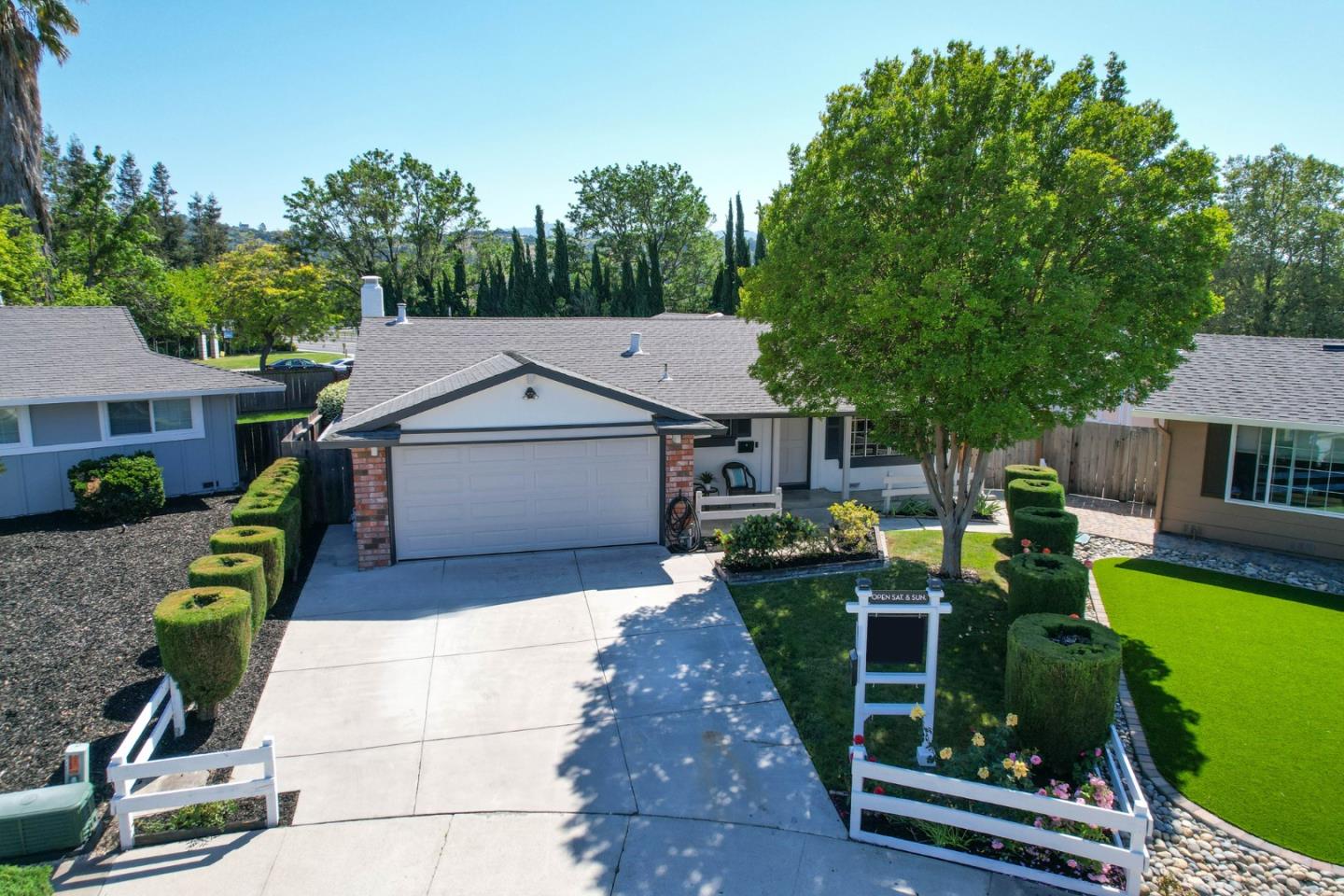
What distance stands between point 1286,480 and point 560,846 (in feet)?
46.3

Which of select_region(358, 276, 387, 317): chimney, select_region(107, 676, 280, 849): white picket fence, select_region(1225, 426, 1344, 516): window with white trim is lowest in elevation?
select_region(107, 676, 280, 849): white picket fence

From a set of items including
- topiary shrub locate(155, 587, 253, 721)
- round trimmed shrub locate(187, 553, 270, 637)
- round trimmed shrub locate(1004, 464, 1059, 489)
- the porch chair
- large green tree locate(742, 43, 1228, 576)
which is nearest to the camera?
topiary shrub locate(155, 587, 253, 721)

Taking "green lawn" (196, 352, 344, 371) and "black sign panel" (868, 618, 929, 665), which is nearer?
"black sign panel" (868, 618, 929, 665)

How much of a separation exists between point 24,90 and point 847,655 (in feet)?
96.6

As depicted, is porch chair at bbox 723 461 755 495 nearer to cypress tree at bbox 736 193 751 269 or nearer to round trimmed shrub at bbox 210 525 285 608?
round trimmed shrub at bbox 210 525 285 608

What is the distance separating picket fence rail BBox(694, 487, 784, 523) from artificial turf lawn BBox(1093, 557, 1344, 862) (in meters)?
5.28

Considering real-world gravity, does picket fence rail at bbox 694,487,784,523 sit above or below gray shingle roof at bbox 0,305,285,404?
below

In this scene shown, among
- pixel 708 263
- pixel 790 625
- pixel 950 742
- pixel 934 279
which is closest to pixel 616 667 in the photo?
pixel 790 625

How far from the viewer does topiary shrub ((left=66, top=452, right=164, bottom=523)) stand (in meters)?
13.5

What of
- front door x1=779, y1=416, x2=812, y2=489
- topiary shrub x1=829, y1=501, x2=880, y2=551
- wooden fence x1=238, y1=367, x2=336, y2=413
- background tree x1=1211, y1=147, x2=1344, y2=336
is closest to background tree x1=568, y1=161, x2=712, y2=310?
wooden fence x1=238, y1=367, x2=336, y2=413

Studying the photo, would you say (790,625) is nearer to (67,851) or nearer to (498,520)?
(498,520)

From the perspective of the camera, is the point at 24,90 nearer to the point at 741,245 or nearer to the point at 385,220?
the point at 385,220

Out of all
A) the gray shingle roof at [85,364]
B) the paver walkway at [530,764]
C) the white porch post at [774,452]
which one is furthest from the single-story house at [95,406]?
the white porch post at [774,452]

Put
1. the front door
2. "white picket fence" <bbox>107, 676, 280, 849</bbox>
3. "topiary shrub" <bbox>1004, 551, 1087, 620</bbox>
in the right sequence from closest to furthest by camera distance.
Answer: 1. "white picket fence" <bbox>107, 676, 280, 849</bbox>
2. "topiary shrub" <bbox>1004, 551, 1087, 620</bbox>
3. the front door
